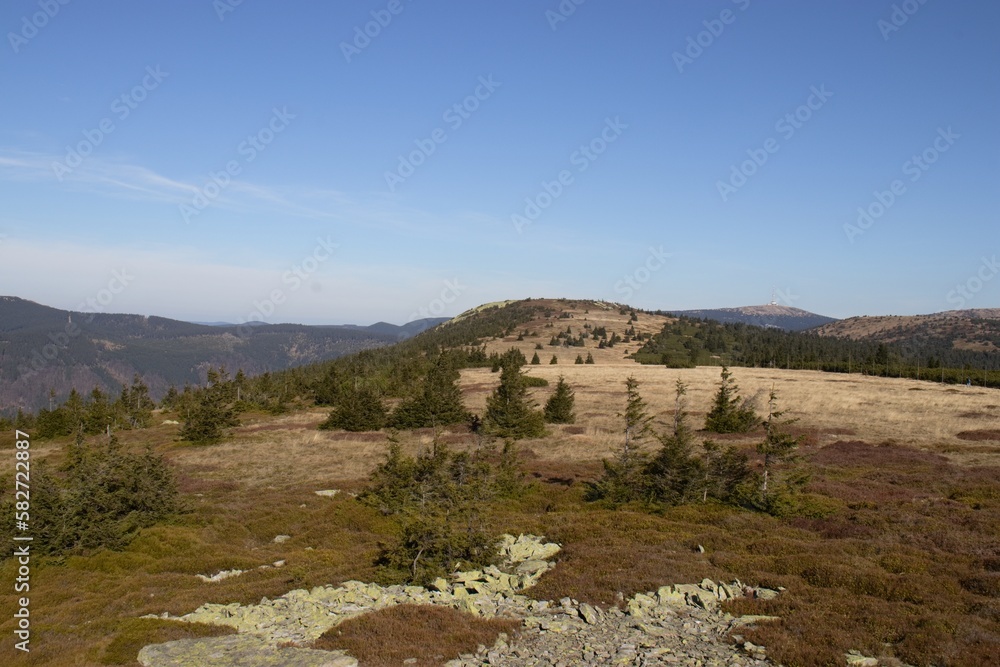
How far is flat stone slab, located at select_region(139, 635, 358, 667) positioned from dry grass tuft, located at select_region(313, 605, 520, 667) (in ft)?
1.82

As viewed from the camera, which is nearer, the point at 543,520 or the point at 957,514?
the point at 957,514

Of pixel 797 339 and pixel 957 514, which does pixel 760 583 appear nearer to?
pixel 957 514

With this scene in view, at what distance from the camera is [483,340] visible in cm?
17238

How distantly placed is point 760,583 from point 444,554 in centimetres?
875

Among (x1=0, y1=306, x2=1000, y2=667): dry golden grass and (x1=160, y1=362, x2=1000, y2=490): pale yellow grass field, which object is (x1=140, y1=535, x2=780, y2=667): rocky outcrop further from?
(x1=160, y1=362, x2=1000, y2=490): pale yellow grass field

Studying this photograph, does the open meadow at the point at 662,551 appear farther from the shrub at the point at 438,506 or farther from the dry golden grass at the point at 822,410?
the shrub at the point at 438,506

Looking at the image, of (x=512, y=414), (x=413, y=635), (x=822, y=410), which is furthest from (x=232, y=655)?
(x=822, y=410)

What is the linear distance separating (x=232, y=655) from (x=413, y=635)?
3.67 meters

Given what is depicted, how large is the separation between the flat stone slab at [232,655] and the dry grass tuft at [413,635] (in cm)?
55

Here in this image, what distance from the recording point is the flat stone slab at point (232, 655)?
36.4 feet

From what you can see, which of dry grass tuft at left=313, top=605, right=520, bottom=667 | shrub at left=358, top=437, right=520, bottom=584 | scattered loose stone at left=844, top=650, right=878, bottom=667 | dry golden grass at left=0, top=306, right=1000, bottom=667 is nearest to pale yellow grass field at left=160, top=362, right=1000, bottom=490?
dry golden grass at left=0, top=306, right=1000, bottom=667

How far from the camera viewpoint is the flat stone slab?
36.4 ft

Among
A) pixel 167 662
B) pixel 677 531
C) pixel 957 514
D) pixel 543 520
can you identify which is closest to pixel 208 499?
pixel 543 520

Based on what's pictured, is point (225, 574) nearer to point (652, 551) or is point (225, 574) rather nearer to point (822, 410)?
point (652, 551)
